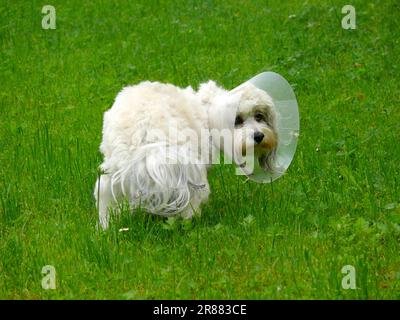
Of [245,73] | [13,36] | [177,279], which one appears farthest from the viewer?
[13,36]

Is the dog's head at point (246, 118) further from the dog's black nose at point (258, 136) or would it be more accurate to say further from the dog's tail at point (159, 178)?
the dog's tail at point (159, 178)

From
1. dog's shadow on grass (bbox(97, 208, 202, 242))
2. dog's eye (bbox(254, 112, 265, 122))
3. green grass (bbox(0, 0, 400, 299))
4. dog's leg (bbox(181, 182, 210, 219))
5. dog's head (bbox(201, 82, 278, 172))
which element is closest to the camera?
green grass (bbox(0, 0, 400, 299))

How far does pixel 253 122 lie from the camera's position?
6480 mm

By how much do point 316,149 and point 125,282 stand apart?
337 cm

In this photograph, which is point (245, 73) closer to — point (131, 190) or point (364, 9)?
point (364, 9)

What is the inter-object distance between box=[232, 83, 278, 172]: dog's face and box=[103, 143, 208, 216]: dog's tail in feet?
A: 2.17

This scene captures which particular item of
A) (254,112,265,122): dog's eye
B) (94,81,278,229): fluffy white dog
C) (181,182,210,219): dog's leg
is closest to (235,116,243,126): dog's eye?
(94,81,278,229): fluffy white dog

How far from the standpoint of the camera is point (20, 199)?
692 centimetres

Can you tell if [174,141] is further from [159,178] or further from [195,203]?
[195,203]

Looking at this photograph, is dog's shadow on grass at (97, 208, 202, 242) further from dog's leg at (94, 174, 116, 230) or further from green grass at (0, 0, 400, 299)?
dog's leg at (94, 174, 116, 230)

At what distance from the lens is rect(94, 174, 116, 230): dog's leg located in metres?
5.98

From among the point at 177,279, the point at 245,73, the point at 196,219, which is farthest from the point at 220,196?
the point at 245,73

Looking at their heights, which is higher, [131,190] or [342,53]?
[342,53]
